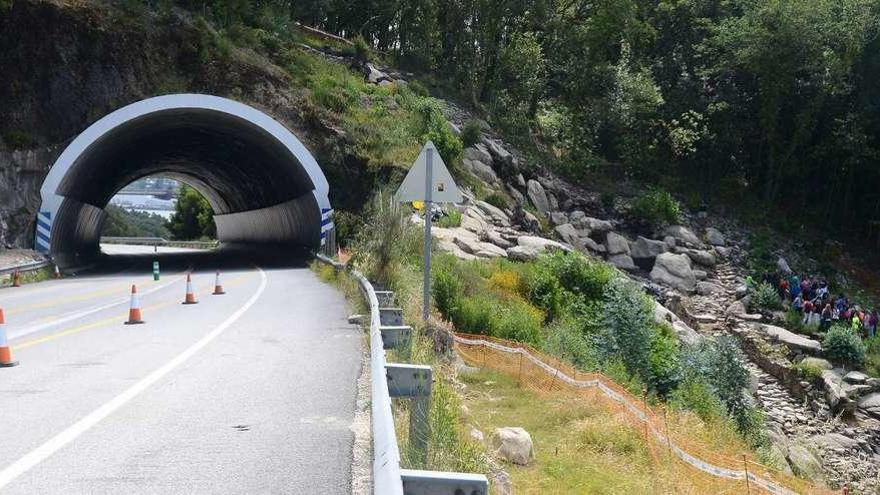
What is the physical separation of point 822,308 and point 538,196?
1200 centimetres

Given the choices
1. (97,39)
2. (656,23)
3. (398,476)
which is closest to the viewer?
(398,476)

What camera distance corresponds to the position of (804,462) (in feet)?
56.1

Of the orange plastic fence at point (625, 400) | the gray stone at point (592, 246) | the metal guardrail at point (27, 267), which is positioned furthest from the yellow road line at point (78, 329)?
the gray stone at point (592, 246)

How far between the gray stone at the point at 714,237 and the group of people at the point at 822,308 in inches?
162

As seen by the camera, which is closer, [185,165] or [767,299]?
[767,299]

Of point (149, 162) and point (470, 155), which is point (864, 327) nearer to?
point (470, 155)

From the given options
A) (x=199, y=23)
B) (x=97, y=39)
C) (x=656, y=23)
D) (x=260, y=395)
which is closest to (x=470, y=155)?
(x=199, y=23)

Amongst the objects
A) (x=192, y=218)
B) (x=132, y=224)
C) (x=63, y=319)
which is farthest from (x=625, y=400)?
(x=132, y=224)

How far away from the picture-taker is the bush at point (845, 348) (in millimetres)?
24422

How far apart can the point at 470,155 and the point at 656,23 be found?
18063 millimetres

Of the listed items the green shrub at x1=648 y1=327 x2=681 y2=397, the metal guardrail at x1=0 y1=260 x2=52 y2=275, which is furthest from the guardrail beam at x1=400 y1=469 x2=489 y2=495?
the metal guardrail at x1=0 y1=260 x2=52 y2=275

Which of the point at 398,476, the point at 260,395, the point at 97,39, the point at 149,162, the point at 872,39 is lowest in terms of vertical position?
the point at 260,395

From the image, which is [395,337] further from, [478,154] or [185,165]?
[185,165]

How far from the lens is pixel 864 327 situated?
88.9 ft
